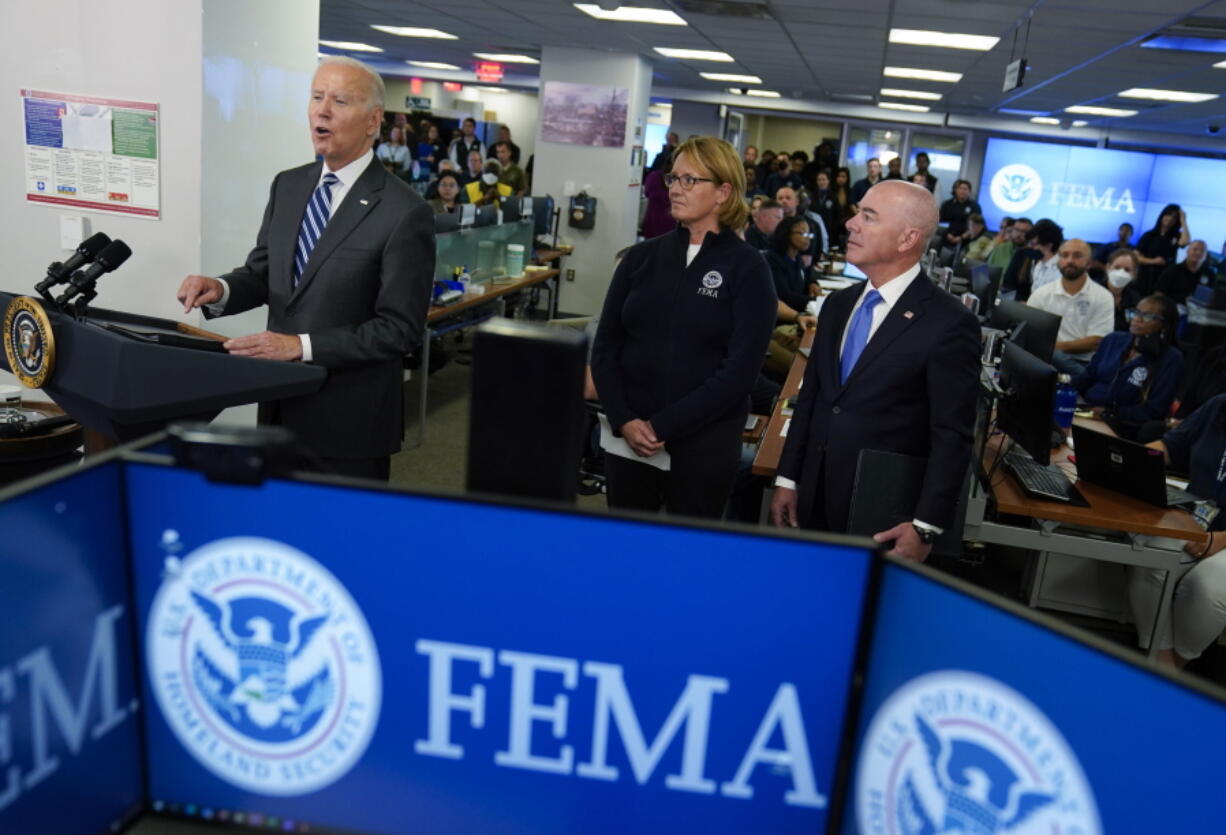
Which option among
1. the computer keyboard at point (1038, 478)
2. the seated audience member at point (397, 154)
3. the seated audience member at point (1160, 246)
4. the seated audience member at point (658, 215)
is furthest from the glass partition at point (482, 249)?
the seated audience member at point (1160, 246)

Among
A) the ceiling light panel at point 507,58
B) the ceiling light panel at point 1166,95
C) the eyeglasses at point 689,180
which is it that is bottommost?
the eyeglasses at point 689,180


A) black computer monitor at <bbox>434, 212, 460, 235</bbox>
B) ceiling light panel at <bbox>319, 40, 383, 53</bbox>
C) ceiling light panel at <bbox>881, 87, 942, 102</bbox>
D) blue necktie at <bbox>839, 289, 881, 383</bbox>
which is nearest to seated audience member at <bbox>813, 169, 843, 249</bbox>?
ceiling light panel at <bbox>881, 87, 942, 102</bbox>

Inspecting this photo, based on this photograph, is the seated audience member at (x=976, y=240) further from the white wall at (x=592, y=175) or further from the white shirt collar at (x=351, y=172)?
the white shirt collar at (x=351, y=172)

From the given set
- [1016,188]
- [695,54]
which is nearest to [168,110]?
[695,54]

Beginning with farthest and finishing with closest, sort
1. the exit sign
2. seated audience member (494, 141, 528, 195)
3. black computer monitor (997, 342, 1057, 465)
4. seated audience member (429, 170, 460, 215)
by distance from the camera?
the exit sign, seated audience member (494, 141, 528, 195), seated audience member (429, 170, 460, 215), black computer monitor (997, 342, 1057, 465)

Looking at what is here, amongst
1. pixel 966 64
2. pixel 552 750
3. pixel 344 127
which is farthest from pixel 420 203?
pixel 966 64

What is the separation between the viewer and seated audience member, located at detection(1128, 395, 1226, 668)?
3260mm

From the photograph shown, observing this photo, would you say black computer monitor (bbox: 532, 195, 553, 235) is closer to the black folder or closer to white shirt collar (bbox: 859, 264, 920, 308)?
white shirt collar (bbox: 859, 264, 920, 308)

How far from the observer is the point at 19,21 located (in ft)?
10.3

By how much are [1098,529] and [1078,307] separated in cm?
293

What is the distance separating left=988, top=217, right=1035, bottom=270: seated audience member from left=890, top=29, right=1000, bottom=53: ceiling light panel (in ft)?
6.83

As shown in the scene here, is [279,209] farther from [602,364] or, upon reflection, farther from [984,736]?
[984,736]

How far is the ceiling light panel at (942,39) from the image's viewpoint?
6.96 metres

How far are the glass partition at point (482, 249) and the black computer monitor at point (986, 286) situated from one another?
3402 mm
